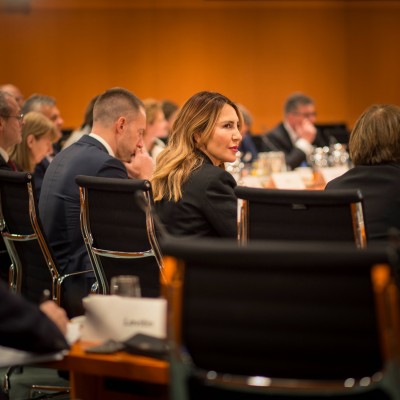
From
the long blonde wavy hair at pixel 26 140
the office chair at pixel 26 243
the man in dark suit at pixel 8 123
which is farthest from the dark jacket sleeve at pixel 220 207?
the long blonde wavy hair at pixel 26 140

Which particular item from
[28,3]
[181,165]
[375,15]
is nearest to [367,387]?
[181,165]

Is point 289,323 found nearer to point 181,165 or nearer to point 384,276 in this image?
point 384,276

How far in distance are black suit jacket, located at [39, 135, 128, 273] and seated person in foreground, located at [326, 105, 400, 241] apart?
3.91 feet

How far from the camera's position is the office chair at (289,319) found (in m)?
1.88

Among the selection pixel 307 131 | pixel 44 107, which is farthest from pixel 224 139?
pixel 307 131

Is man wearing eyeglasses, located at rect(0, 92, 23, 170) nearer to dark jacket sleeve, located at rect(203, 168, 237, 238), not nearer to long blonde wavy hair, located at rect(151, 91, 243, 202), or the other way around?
long blonde wavy hair, located at rect(151, 91, 243, 202)

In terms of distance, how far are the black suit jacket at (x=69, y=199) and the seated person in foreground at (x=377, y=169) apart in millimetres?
1193

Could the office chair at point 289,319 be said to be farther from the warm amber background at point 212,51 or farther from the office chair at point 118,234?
the warm amber background at point 212,51

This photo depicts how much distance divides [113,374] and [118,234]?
4.93ft

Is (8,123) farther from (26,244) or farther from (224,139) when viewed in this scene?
(224,139)

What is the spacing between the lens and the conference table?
2.27 metres

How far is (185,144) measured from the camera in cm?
395

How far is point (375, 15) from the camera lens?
14172 mm

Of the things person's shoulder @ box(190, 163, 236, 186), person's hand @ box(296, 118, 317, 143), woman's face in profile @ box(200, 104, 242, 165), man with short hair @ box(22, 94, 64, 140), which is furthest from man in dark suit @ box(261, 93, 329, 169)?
person's shoulder @ box(190, 163, 236, 186)
